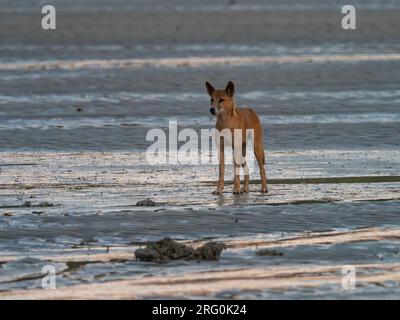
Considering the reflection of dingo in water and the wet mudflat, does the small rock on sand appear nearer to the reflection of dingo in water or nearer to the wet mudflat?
the wet mudflat

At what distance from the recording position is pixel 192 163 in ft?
53.2

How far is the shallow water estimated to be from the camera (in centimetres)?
1042

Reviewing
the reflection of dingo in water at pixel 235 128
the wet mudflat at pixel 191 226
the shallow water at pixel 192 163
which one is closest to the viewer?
the wet mudflat at pixel 191 226

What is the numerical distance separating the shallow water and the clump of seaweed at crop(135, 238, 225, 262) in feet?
0.33

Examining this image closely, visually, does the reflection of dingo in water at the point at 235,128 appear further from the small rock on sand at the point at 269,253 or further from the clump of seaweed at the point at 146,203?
the small rock on sand at the point at 269,253

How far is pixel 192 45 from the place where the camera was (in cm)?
3544

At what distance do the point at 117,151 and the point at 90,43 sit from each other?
19.7m

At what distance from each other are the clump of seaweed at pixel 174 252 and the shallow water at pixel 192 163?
10cm

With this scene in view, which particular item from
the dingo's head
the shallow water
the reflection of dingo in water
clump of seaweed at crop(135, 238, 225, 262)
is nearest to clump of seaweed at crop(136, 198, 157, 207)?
the shallow water

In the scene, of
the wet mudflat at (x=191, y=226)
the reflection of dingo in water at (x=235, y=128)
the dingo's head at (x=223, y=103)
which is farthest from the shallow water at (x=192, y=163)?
the dingo's head at (x=223, y=103)

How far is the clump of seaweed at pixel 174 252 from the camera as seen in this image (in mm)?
10203

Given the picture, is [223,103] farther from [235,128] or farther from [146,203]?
[146,203]

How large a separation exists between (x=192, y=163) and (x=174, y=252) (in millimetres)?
6032
